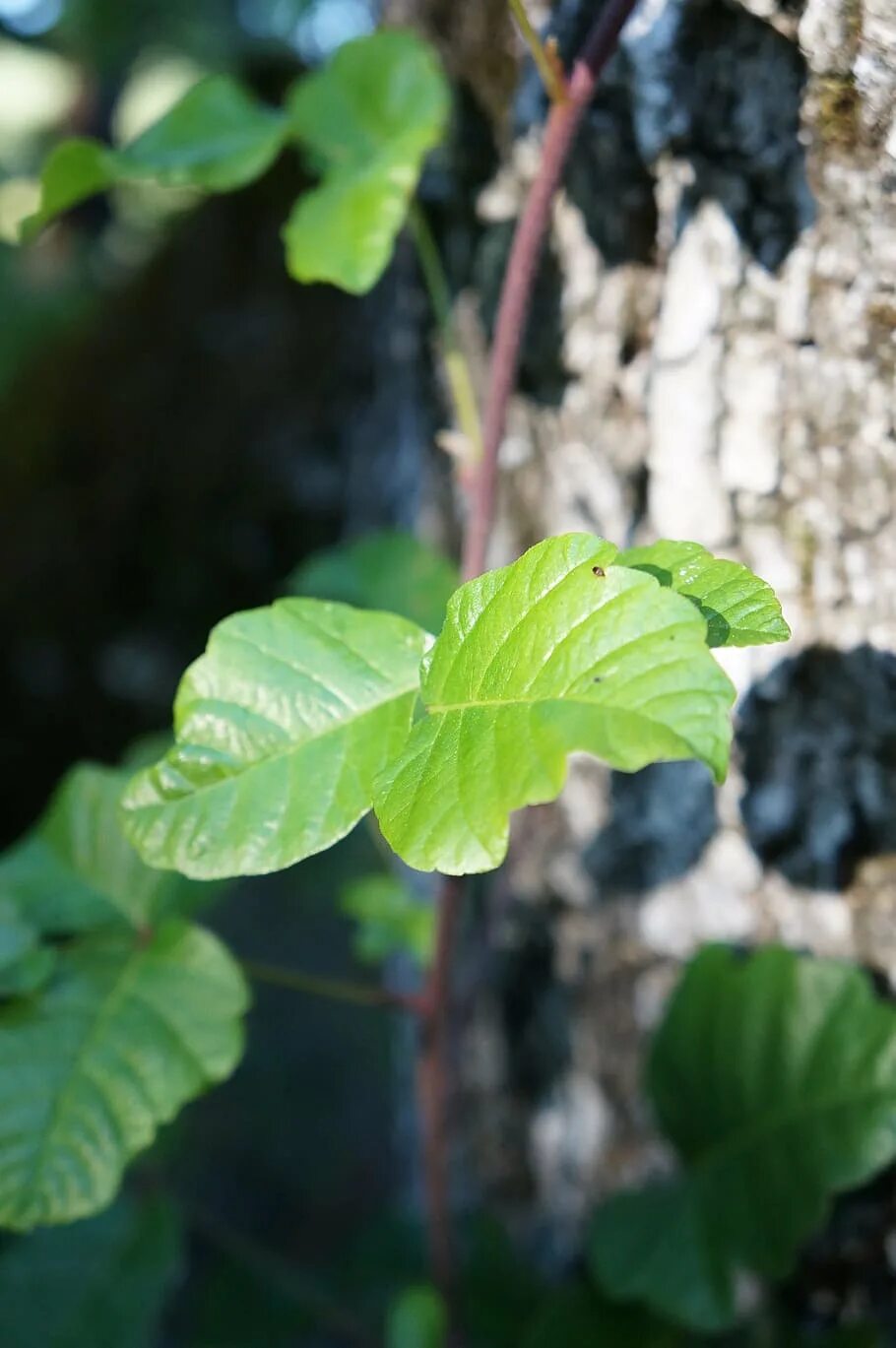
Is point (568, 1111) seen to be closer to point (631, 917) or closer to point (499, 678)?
point (631, 917)

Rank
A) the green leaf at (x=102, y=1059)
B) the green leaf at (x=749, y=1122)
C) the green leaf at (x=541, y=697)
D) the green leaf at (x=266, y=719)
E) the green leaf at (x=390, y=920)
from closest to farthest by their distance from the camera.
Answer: the green leaf at (x=541, y=697)
the green leaf at (x=266, y=719)
the green leaf at (x=102, y=1059)
the green leaf at (x=749, y=1122)
the green leaf at (x=390, y=920)

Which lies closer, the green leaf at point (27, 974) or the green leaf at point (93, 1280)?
the green leaf at point (27, 974)

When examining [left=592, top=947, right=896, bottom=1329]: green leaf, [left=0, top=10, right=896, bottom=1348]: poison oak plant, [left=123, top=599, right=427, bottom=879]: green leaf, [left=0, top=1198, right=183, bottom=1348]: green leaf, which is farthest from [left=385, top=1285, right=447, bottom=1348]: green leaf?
[left=123, top=599, right=427, bottom=879]: green leaf

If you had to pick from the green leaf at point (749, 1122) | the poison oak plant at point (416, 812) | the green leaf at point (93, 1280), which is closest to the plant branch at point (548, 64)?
the poison oak plant at point (416, 812)

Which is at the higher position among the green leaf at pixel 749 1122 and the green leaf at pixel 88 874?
the green leaf at pixel 88 874

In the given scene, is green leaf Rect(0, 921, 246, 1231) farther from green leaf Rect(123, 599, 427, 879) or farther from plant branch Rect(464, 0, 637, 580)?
plant branch Rect(464, 0, 637, 580)

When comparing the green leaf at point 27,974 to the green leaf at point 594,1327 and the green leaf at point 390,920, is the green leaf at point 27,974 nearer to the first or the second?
the green leaf at point 390,920
